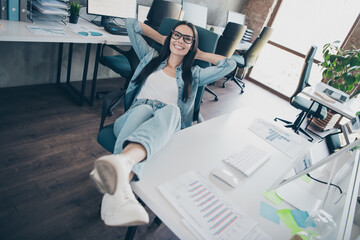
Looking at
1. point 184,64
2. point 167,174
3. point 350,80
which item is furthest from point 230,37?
point 167,174

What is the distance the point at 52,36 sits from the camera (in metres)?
1.78

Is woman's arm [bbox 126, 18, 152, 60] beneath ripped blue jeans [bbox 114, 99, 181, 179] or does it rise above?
above

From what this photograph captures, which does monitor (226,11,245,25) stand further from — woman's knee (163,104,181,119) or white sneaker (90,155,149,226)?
white sneaker (90,155,149,226)

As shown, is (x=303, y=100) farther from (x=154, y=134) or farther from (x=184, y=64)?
(x=154, y=134)

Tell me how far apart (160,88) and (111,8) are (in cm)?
145

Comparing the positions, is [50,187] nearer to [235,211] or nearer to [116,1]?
[235,211]

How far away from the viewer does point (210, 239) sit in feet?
2.36

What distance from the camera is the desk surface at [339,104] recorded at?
2.63m

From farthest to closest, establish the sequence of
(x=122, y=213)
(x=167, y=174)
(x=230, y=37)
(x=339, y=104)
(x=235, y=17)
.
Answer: (x=235, y=17)
(x=230, y=37)
(x=339, y=104)
(x=167, y=174)
(x=122, y=213)

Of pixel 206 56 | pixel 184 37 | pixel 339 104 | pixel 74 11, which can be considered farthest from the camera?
pixel 339 104

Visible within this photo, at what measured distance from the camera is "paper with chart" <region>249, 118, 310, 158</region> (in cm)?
139

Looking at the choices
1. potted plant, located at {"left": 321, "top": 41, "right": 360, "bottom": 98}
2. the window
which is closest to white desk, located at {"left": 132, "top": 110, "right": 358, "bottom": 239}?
potted plant, located at {"left": 321, "top": 41, "right": 360, "bottom": 98}

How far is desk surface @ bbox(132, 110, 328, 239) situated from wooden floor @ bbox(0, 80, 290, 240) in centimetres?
73

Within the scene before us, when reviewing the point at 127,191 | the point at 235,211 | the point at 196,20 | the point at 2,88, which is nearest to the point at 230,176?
the point at 235,211
